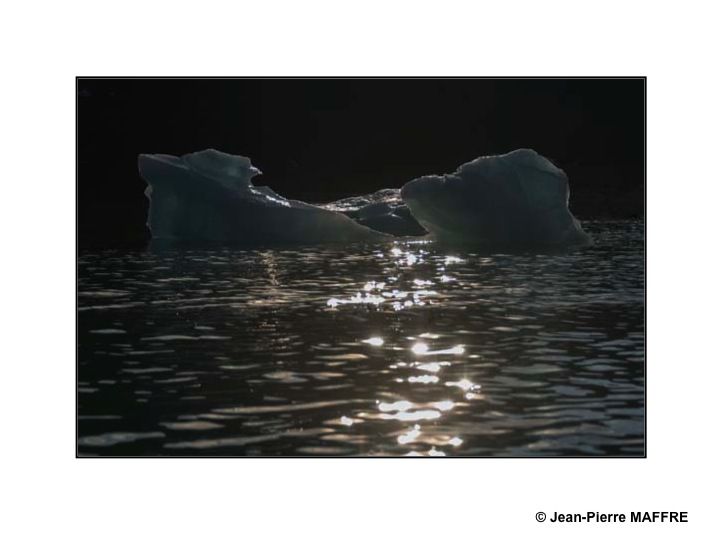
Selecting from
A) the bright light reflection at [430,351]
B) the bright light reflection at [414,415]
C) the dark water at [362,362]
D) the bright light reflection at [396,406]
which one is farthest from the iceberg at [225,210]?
the bright light reflection at [414,415]

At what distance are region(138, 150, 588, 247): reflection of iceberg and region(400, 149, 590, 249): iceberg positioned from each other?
0.03 metres

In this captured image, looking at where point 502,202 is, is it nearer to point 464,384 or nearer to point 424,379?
point 424,379

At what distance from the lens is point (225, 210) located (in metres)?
34.4

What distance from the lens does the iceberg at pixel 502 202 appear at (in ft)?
107

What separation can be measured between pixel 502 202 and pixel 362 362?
62.4ft

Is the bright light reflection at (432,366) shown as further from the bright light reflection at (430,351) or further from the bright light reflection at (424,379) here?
the bright light reflection at (430,351)

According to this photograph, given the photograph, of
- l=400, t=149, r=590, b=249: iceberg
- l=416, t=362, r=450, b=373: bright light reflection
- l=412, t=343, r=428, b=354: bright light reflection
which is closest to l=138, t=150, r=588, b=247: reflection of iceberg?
l=400, t=149, r=590, b=249: iceberg

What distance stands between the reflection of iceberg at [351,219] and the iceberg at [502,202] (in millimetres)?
28

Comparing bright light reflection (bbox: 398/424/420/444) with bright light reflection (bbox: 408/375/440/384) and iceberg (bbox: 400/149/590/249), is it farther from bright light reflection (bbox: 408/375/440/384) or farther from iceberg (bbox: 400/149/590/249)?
iceberg (bbox: 400/149/590/249)

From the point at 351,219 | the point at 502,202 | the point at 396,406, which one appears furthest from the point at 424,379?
the point at 351,219

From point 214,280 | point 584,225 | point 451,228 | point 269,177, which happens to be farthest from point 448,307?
point 269,177

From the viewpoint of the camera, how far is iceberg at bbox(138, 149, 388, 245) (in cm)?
3409

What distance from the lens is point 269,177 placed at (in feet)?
342

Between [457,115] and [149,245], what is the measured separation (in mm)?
91179
